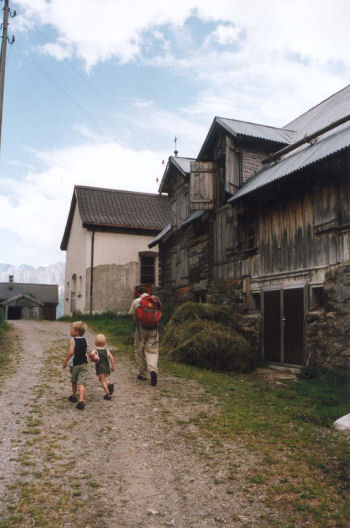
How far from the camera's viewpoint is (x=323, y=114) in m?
14.1

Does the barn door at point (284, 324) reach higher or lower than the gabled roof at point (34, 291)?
lower

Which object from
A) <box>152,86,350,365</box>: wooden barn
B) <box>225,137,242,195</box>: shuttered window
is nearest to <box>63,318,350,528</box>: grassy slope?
<box>152,86,350,365</box>: wooden barn

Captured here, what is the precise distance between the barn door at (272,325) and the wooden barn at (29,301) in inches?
1029

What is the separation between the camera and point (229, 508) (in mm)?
3875

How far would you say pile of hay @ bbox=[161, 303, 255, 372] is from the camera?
428 inches

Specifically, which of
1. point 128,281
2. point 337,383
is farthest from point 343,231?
point 128,281

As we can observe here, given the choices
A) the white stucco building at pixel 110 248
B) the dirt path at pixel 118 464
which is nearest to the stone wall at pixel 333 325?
the dirt path at pixel 118 464

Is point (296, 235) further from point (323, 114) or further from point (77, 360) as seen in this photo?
point (77, 360)

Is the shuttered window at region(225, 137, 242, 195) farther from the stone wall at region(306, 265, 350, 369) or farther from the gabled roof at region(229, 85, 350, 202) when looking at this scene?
the stone wall at region(306, 265, 350, 369)

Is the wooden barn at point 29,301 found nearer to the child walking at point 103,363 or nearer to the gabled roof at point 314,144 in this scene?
the gabled roof at point 314,144

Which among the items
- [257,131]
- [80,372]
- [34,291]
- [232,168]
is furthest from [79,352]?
[34,291]

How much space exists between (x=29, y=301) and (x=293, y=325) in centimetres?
2768

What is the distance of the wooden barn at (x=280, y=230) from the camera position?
9.91m

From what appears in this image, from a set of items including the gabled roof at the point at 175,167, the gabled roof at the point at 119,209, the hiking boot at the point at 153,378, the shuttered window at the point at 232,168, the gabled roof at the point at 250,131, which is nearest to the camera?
the hiking boot at the point at 153,378
